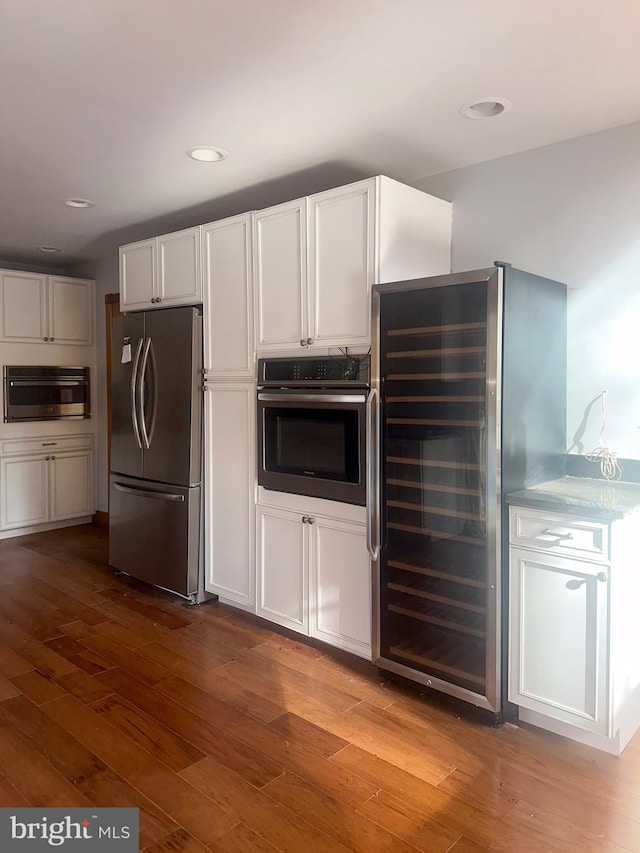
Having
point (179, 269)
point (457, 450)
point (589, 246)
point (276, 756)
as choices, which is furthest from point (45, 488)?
point (589, 246)

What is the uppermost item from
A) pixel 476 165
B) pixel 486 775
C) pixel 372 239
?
pixel 476 165

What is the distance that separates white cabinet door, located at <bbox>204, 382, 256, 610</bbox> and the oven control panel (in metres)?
0.20

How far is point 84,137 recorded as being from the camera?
114 inches

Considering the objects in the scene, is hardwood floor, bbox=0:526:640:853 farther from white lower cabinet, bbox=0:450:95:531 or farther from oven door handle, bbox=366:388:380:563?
white lower cabinet, bbox=0:450:95:531

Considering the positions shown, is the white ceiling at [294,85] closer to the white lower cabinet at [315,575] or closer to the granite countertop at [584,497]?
the granite countertop at [584,497]

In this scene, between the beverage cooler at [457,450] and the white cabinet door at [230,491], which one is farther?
the white cabinet door at [230,491]

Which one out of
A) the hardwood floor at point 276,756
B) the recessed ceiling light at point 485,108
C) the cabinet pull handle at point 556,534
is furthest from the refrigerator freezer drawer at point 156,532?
the recessed ceiling light at point 485,108

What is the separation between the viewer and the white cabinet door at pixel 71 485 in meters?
5.67

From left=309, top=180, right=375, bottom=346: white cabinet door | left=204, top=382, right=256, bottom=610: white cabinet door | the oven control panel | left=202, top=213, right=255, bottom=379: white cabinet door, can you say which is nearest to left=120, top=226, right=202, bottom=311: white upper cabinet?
left=202, top=213, right=255, bottom=379: white cabinet door

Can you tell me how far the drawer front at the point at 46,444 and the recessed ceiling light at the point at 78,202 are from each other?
231 cm

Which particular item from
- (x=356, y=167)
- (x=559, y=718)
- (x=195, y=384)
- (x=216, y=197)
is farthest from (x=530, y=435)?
(x=216, y=197)

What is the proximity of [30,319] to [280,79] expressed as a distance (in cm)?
394

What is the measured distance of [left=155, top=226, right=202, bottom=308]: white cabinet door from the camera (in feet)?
12.3

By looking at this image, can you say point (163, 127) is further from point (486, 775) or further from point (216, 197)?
point (486, 775)
